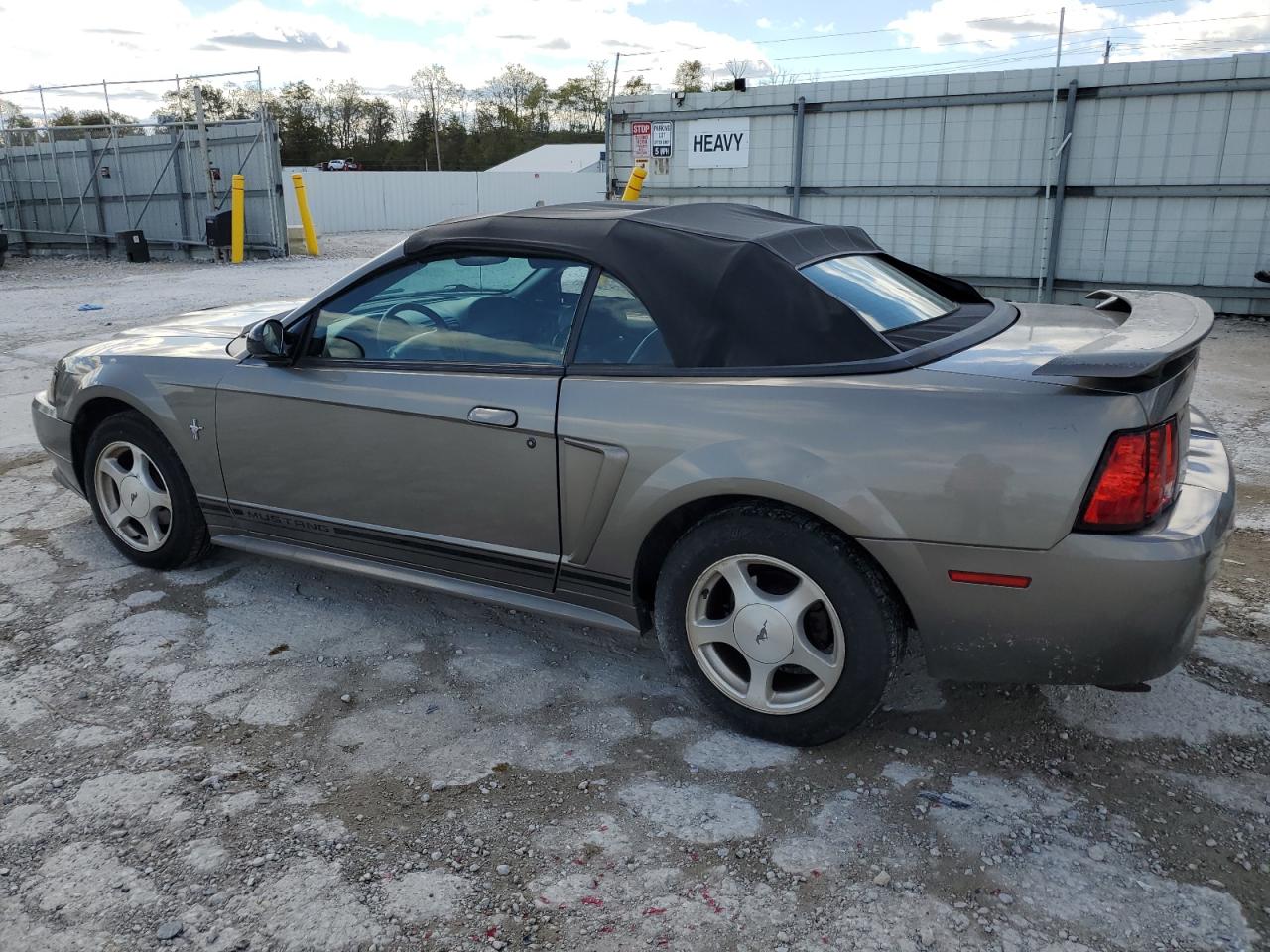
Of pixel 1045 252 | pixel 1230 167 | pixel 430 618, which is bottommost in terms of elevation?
pixel 430 618

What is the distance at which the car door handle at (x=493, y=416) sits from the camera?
3051 mm

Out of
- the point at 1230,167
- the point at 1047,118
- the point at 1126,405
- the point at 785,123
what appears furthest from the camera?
the point at 785,123

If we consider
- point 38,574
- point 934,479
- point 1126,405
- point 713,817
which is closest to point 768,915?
point 713,817

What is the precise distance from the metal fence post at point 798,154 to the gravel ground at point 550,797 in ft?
31.6

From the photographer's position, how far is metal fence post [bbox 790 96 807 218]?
1238 cm

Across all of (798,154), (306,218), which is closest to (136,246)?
(306,218)

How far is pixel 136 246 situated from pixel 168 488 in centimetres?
1897

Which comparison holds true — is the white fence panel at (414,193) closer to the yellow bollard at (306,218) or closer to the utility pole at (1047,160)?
the yellow bollard at (306,218)

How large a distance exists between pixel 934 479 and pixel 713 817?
1.05m

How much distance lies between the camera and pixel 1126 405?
93.6 inches

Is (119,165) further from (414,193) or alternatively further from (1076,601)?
(1076,601)

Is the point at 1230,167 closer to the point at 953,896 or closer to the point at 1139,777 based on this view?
the point at 1139,777

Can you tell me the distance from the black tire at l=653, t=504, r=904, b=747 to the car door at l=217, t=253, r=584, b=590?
0.47 meters

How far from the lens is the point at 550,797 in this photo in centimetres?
269
